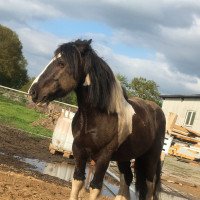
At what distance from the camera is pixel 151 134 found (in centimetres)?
588

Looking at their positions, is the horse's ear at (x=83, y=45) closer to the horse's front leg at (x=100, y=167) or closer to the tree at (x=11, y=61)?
the horse's front leg at (x=100, y=167)

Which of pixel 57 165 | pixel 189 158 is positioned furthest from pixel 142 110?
pixel 189 158

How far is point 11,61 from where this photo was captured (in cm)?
5884

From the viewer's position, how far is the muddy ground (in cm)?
606

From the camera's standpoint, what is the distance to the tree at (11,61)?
190 feet

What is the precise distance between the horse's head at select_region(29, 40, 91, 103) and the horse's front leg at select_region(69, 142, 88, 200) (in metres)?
0.70

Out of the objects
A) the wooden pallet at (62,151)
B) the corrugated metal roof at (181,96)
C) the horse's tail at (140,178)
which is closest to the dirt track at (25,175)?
the wooden pallet at (62,151)

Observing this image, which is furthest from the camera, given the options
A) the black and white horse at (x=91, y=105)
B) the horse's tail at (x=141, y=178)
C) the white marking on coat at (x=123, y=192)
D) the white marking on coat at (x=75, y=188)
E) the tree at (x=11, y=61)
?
the tree at (x=11, y=61)

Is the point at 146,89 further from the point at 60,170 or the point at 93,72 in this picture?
the point at 93,72

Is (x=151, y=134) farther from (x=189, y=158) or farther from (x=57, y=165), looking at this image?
(x=189, y=158)

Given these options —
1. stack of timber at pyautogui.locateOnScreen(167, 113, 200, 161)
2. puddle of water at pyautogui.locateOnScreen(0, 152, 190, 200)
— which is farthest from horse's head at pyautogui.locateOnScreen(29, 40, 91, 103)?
stack of timber at pyautogui.locateOnScreen(167, 113, 200, 161)

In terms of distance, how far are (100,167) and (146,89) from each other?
191ft

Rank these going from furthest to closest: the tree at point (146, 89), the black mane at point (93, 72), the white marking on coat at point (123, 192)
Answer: the tree at point (146, 89)
the white marking on coat at point (123, 192)
the black mane at point (93, 72)

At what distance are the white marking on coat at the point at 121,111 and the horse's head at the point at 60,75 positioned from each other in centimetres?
47
